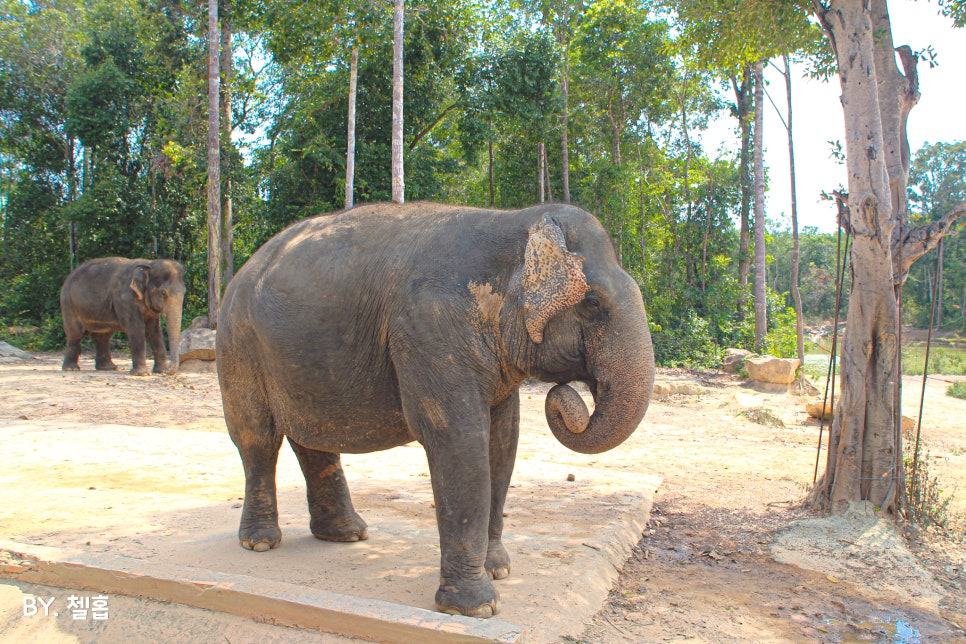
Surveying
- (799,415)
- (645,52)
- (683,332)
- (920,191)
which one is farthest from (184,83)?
(920,191)

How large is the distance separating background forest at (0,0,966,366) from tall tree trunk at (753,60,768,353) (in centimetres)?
45

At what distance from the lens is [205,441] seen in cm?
835

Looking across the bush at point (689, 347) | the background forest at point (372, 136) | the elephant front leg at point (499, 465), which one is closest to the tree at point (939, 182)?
the background forest at point (372, 136)

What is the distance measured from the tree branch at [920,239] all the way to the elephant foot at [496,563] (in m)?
4.21

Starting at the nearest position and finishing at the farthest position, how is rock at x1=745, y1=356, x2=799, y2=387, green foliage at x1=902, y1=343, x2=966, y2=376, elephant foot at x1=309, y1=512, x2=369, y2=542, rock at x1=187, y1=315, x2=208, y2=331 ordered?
elephant foot at x1=309, y1=512, x2=369, y2=542, rock at x1=745, y1=356, x2=799, y2=387, rock at x1=187, y1=315, x2=208, y2=331, green foliage at x1=902, y1=343, x2=966, y2=376

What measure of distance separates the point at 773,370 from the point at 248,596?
1437cm

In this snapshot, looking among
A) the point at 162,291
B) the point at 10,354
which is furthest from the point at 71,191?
the point at 162,291

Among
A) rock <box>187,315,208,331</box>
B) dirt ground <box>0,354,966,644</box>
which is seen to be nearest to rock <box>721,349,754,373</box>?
dirt ground <box>0,354,966,644</box>

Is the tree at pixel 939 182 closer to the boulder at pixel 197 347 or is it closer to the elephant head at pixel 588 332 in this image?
the boulder at pixel 197 347

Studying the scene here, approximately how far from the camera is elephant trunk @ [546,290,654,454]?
3588 mm

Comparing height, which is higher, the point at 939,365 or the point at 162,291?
the point at 162,291

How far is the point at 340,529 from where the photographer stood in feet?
16.0

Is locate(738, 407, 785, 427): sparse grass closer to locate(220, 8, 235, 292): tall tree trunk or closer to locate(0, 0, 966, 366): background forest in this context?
locate(0, 0, 966, 366): background forest

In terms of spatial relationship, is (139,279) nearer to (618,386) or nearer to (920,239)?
(618,386)
